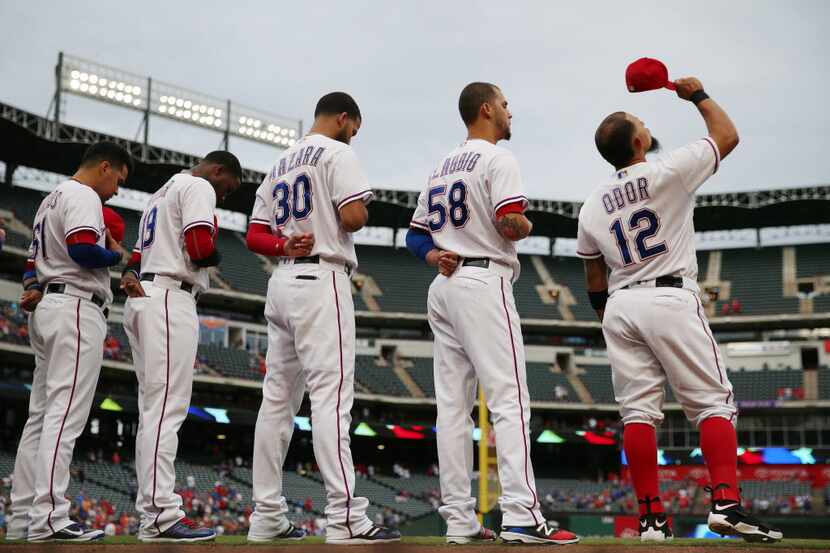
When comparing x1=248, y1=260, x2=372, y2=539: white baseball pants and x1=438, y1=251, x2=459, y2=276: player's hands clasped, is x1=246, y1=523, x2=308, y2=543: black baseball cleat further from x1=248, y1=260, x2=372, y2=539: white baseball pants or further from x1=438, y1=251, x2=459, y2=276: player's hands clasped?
x1=438, y1=251, x2=459, y2=276: player's hands clasped

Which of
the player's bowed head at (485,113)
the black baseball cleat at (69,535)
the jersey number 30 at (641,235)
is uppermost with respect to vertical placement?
the player's bowed head at (485,113)

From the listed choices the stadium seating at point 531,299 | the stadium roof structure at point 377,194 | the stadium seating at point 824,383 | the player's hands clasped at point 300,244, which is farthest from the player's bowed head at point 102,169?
the stadium seating at point 824,383

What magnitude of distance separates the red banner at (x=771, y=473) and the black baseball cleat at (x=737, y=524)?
34.3 meters

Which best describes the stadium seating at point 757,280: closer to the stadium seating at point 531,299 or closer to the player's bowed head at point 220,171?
the stadium seating at point 531,299

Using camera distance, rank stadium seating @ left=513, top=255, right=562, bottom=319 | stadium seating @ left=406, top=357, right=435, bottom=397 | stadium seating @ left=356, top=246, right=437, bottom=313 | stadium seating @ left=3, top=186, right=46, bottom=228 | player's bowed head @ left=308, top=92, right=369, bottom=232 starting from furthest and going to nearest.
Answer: stadium seating @ left=513, top=255, right=562, bottom=319, stadium seating @ left=356, top=246, right=437, bottom=313, stadium seating @ left=406, top=357, right=435, bottom=397, stadium seating @ left=3, top=186, right=46, bottom=228, player's bowed head @ left=308, top=92, right=369, bottom=232

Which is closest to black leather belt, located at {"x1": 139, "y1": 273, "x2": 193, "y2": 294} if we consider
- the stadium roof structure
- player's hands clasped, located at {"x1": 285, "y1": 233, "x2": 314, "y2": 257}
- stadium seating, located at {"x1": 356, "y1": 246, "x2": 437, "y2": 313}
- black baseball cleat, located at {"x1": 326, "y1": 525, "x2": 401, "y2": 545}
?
player's hands clasped, located at {"x1": 285, "y1": 233, "x2": 314, "y2": 257}

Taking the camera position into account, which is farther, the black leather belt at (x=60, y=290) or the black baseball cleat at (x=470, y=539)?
the black leather belt at (x=60, y=290)

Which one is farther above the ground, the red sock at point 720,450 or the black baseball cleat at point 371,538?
the red sock at point 720,450

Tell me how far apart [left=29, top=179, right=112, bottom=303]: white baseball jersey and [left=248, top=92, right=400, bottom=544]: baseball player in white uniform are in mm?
1268

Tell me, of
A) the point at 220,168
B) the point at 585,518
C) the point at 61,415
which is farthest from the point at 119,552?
the point at 585,518

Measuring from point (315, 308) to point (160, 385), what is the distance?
3.91 feet

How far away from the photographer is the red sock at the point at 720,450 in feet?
16.0

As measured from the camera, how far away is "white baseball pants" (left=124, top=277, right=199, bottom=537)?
5352 millimetres

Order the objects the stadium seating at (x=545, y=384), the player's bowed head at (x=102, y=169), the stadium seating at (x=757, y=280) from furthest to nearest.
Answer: the stadium seating at (x=757, y=280) → the stadium seating at (x=545, y=384) → the player's bowed head at (x=102, y=169)
